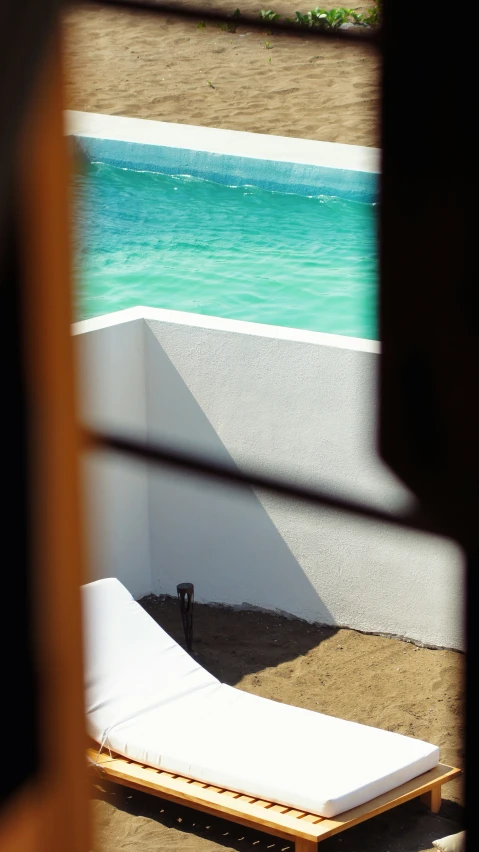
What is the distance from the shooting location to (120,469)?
17.0ft

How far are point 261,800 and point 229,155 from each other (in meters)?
6.64

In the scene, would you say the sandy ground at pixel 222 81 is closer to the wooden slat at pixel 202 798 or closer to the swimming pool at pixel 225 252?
the swimming pool at pixel 225 252

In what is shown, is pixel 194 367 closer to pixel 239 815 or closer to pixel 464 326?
pixel 239 815

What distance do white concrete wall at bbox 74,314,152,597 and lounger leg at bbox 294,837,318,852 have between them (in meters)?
1.88

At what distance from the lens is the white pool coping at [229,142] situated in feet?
28.4

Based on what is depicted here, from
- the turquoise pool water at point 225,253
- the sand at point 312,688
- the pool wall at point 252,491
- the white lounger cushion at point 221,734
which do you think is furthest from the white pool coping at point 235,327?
the turquoise pool water at point 225,253

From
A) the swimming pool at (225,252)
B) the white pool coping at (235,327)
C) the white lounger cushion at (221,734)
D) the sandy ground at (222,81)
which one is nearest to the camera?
the white lounger cushion at (221,734)

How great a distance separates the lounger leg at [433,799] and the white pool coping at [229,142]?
5.43 meters

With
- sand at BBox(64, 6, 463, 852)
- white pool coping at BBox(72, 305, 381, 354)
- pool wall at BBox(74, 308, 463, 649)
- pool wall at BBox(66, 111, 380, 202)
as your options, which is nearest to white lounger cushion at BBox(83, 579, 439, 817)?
sand at BBox(64, 6, 463, 852)

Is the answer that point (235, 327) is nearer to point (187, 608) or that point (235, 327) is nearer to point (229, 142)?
point (187, 608)

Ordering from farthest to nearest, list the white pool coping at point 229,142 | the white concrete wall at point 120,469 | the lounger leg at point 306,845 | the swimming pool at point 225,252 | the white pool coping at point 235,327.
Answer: the swimming pool at point 225,252
the white pool coping at point 229,142
the white concrete wall at point 120,469
the white pool coping at point 235,327
the lounger leg at point 306,845

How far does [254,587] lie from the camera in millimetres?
5227

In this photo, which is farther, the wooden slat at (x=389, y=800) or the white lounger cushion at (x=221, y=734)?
the white lounger cushion at (x=221, y=734)

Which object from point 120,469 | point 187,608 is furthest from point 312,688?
point 120,469
